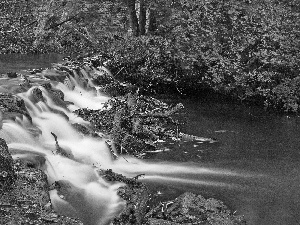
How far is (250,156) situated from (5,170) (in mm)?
6118

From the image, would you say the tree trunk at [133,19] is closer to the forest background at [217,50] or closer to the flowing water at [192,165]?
the forest background at [217,50]

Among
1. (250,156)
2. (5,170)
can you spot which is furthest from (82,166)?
(250,156)

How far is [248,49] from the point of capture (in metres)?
14.6

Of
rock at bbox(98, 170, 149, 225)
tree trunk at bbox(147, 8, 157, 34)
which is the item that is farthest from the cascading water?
tree trunk at bbox(147, 8, 157, 34)

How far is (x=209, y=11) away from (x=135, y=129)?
7167 mm

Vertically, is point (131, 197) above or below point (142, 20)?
below

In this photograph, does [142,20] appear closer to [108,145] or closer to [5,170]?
[108,145]

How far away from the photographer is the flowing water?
7473 mm

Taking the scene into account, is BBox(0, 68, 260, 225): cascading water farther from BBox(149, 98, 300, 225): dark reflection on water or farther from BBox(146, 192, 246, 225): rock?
BBox(146, 192, 246, 225): rock

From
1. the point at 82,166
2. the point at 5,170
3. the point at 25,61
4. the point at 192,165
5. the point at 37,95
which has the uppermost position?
the point at 25,61

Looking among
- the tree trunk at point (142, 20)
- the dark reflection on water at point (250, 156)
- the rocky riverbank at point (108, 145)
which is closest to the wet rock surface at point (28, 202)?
the rocky riverbank at point (108, 145)

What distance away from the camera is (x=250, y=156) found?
32.7ft

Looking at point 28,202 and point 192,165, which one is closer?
point 28,202

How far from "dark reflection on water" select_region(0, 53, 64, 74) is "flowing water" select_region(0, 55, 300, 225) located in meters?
5.17
